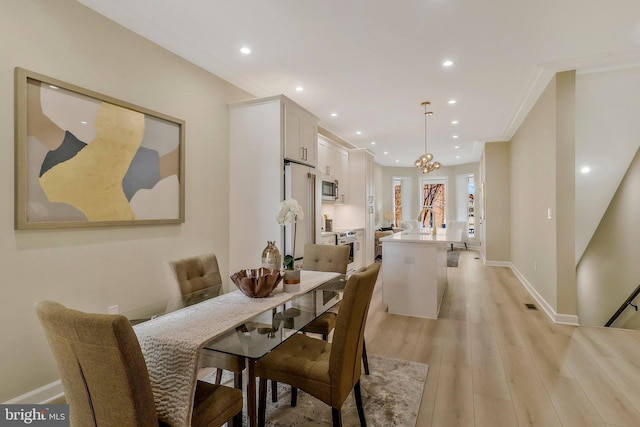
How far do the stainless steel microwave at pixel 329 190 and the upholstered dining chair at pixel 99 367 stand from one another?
4.50 meters

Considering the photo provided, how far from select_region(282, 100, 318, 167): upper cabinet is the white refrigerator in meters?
0.13

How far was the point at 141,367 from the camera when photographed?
1023 millimetres

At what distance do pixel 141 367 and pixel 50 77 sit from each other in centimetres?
214

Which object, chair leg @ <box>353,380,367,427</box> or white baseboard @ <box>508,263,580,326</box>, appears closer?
chair leg @ <box>353,380,367,427</box>

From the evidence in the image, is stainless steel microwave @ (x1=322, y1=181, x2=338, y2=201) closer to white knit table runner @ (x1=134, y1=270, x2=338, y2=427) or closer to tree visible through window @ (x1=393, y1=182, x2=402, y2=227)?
white knit table runner @ (x1=134, y1=270, x2=338, y2=427)

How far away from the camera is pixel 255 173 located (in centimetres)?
349

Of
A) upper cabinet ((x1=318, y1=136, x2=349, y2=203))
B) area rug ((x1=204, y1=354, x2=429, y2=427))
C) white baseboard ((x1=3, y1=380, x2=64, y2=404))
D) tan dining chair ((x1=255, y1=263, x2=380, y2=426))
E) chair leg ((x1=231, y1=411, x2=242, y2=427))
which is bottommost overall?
area rug ((x1=204, y1=354, x2=429, y2=427))

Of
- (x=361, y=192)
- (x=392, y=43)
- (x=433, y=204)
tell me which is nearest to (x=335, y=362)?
(x=392, y=43)

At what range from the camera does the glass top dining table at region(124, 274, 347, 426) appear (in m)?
1.34

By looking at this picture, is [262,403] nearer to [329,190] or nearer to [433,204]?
[329,190]

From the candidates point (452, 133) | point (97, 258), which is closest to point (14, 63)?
point (97, 258)

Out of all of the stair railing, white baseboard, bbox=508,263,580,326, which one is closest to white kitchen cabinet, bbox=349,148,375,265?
white baseboard, bbox=508,263,580,326

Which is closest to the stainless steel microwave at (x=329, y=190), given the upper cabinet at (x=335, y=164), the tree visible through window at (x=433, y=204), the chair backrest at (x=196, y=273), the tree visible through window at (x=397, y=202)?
the upper cabinet at (x=335, y=164)

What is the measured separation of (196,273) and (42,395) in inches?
48.4
